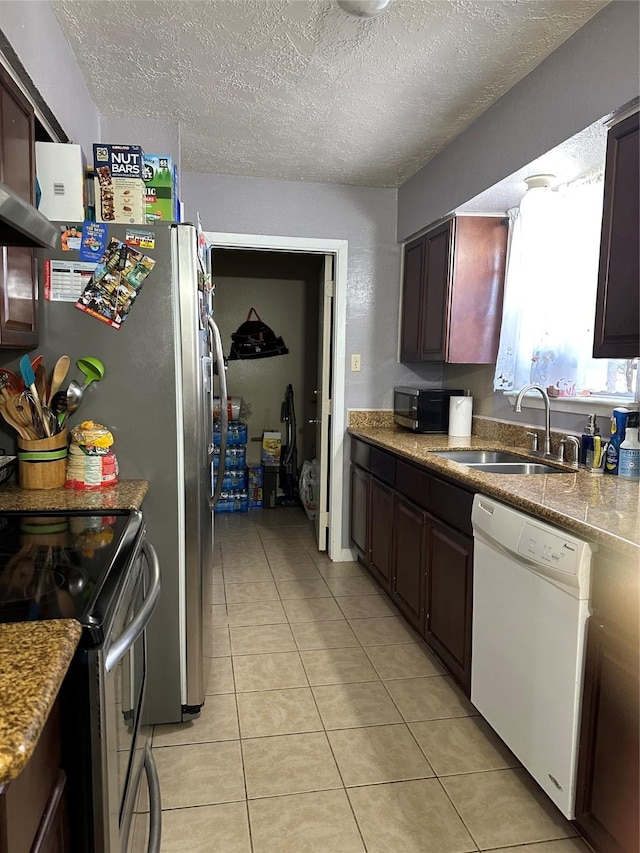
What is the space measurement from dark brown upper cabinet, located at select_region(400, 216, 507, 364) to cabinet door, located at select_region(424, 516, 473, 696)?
1.13m

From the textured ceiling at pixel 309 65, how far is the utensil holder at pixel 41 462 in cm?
142

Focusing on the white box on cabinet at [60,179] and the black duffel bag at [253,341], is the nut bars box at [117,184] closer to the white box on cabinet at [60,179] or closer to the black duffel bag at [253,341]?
the white box on cabinet at [60,179]

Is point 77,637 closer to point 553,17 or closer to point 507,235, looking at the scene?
point 553,17

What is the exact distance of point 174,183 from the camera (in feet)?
7.27

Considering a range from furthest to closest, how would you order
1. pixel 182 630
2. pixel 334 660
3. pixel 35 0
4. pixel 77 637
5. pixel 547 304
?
pixel 547 304
pixel 334 660
pixel 182 630
pixel 35 0
pixel 77 637

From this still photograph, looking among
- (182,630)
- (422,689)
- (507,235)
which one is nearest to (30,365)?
(182,630)

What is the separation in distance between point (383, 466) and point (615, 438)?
48.3 inches

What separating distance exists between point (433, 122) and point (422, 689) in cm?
251

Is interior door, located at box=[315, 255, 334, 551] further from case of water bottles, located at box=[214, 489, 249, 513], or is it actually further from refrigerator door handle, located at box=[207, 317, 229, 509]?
refrigerator door handle, located at box=[207, 317, 229, 509]

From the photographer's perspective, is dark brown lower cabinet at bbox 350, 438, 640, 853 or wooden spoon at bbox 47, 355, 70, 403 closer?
dark brown lower cabinet at bbox 350, 438, 640, 853

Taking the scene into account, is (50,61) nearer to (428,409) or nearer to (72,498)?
(72,498)

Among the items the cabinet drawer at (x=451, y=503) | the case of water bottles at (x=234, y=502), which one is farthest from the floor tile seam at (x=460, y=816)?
the case of water bottles at (x=234, y=502)

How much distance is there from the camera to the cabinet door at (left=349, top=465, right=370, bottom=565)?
139 inches

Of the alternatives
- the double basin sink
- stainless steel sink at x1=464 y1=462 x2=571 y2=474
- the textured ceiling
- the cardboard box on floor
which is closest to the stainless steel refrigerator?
the textured ceiling
